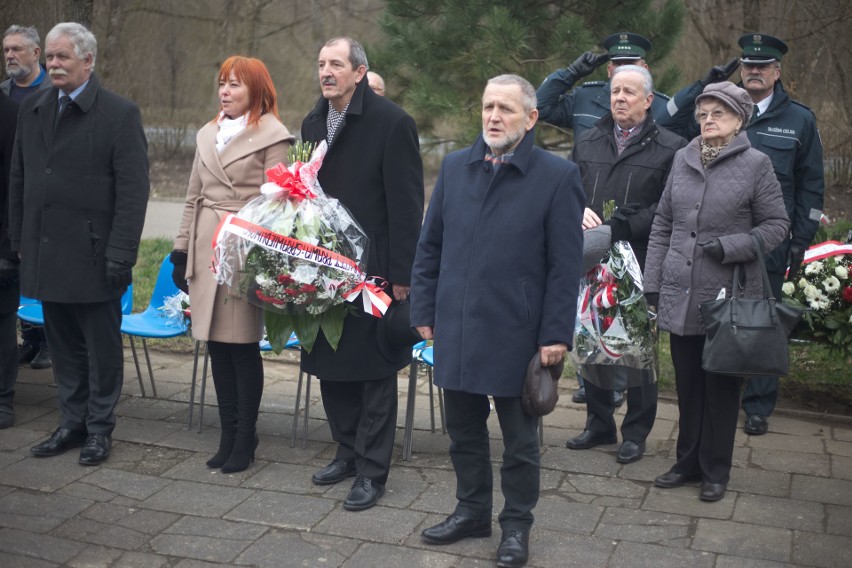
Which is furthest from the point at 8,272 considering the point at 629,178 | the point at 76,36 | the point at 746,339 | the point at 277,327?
the point at 746,339

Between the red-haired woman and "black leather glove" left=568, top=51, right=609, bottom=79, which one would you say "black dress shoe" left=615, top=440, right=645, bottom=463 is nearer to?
the red-haired woman

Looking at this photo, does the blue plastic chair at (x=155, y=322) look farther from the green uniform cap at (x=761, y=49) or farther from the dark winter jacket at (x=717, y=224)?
the green uniform cap at (x=761, y=49)

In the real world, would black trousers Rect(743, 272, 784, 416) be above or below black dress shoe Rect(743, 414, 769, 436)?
above

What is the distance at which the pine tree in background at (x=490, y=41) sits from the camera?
839 cm

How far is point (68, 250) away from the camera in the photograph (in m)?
5.03

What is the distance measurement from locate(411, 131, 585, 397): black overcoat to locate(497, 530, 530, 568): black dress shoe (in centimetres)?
56

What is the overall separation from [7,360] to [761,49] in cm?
439

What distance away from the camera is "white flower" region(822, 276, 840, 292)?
5.73 metres

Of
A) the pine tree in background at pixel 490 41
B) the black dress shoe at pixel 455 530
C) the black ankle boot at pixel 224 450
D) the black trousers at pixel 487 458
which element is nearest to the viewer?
the black trousers at pixel 487 458

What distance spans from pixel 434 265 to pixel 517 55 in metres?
4.73

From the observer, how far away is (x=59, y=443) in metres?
5.19

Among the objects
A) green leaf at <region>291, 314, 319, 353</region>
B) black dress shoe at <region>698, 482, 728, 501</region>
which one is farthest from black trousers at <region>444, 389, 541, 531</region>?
black dress shoe at <region>698, 482, 728, 501</region>

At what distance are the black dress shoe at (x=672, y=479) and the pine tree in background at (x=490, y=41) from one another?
4.40 m

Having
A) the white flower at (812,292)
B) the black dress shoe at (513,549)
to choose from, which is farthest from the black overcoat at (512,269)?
the white flower at (812,292)
